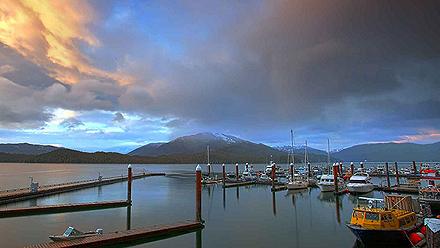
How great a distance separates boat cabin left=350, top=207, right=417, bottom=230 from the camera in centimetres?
2231

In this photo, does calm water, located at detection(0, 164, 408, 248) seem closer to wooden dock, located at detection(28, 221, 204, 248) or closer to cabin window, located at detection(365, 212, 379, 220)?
wooden dock, located at detection(28, 221, 204, 248)

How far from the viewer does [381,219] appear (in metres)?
22.4

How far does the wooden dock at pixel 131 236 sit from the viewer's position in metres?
21.4

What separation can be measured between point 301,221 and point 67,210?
1076 inches

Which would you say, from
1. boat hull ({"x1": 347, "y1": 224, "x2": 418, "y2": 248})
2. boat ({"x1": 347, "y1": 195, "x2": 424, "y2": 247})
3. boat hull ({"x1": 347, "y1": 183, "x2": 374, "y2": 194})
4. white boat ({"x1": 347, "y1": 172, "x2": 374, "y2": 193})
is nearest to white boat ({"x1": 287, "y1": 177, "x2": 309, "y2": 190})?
white boat ({"x1": 347, "y1": 172, "x2": 374, "y2": 193})

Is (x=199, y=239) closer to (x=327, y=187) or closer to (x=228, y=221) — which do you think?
(x=228, y=221)

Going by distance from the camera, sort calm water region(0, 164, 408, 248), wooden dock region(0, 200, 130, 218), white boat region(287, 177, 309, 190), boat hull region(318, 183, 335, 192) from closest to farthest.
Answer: calm water region(0, 164, 408, 248)
wooden dock region(0, 200, 130, 218)
boat hull region(318, 183, 335, 192)
white boat region(287, 177, 309, 190)

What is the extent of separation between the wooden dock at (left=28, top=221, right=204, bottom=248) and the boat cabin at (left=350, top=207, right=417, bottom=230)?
14.2 metres

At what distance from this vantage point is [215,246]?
25.3 meters

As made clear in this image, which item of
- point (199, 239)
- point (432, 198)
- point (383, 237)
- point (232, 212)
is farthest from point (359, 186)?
point (199, 239)

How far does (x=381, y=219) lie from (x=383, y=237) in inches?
48.8

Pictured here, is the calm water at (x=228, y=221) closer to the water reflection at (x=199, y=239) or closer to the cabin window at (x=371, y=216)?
the water reflection at (x=199, y=239)

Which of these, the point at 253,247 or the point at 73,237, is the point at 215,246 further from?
the point at 73,237

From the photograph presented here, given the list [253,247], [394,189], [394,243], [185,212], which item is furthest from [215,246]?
[394,189]
